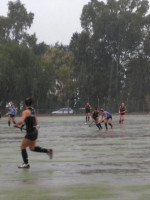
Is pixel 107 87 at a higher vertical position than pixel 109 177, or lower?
higher

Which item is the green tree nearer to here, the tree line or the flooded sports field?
the tree line

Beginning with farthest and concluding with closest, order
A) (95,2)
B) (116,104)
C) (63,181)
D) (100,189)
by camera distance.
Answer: (95,2), (116,104), (63,181), (100,189)

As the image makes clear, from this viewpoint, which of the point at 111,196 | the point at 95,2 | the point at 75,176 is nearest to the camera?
the point at 111,196

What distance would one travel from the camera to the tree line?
85.6 m

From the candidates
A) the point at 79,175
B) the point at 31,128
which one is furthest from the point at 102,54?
the point at 79,175

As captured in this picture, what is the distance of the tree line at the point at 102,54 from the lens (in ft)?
281

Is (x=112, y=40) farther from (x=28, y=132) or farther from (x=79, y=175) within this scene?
(x=79, y=175)

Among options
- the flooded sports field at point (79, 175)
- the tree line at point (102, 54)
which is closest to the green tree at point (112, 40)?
the tree line at point (102, 54)

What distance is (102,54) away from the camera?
9106 cm

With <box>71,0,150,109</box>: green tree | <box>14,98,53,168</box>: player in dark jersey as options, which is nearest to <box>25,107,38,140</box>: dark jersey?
<box>14,98,53,168</box>: player in dark jersey

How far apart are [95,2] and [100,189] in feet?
273

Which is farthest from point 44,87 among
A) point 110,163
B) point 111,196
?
point 111,196

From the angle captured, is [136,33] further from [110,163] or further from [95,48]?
[110,163]

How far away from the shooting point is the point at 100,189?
902 centimetres
